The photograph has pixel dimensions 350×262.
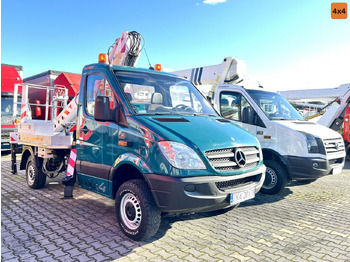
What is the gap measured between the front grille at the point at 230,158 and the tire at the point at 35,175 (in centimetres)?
429

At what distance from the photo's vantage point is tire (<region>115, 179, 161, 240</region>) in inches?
130

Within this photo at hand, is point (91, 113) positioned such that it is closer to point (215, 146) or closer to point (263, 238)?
point (215, 146)

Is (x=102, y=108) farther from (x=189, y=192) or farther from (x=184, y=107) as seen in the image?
(x=189, y=192)

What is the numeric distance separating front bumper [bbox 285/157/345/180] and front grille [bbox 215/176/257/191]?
2039mm

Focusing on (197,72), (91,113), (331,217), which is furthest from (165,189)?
(197,72)

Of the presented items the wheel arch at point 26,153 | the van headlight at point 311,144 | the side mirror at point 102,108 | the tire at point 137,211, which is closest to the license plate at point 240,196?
the tire at point 137,211

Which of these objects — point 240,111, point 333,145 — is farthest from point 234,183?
point 333,145

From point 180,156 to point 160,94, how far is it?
1564 millimetres

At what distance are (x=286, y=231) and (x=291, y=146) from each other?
2004 mm

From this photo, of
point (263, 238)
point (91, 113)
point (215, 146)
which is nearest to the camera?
point (215, 146)

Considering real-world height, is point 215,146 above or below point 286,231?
above

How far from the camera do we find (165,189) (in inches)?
122

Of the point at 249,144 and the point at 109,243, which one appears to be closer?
the point at 109,243

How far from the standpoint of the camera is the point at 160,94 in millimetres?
4402
